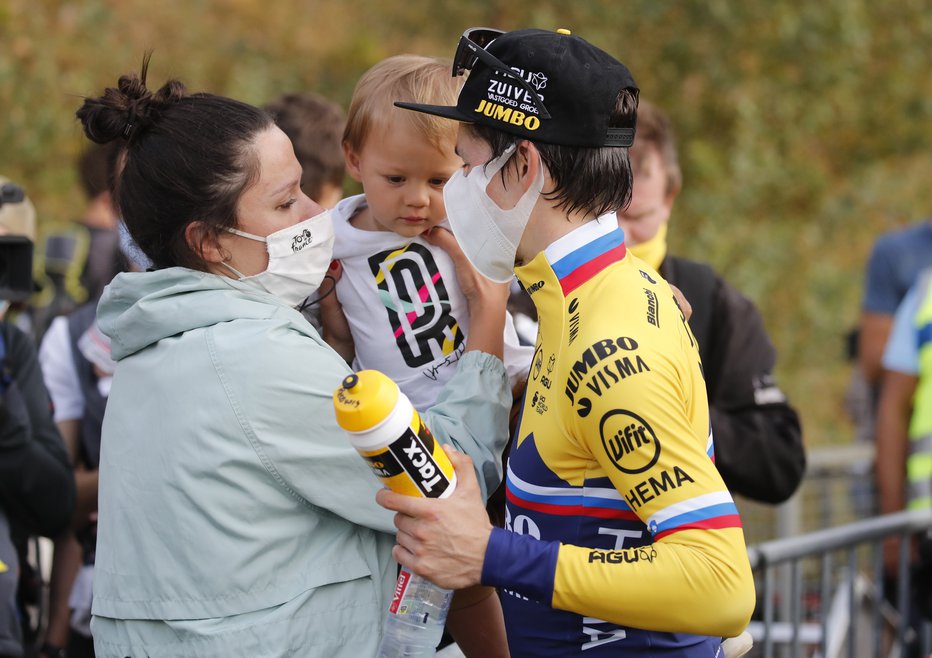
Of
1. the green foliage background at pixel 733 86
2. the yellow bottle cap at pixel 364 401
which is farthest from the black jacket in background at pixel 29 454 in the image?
the green foliage background at pixel 733 86

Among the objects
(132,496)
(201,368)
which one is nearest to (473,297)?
(201,368)

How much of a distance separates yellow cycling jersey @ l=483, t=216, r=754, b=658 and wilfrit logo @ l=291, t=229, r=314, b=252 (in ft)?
1.69

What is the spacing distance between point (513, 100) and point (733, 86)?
9836 mm

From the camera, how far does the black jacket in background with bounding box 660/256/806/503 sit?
350 cm

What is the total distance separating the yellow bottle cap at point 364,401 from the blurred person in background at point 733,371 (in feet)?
5.68

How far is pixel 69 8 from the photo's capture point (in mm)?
11531

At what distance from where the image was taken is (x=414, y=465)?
1979 mm

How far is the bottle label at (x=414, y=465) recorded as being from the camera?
1.95 meters

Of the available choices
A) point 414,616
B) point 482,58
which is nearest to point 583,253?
point 482,58

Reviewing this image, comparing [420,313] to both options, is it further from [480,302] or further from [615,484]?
[615,484]

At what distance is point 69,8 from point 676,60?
20.6 ft

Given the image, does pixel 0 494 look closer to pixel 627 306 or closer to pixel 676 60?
pixel 627 306

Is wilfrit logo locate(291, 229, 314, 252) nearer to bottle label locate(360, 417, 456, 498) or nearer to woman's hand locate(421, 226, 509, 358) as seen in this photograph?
woman's hand locate(421, 226, 509, 358)

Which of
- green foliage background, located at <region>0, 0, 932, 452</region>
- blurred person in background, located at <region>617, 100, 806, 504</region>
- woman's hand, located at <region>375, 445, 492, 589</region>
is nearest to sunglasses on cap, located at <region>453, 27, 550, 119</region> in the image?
woman's hand, located at <region>375, 445, 492, 589</region>
